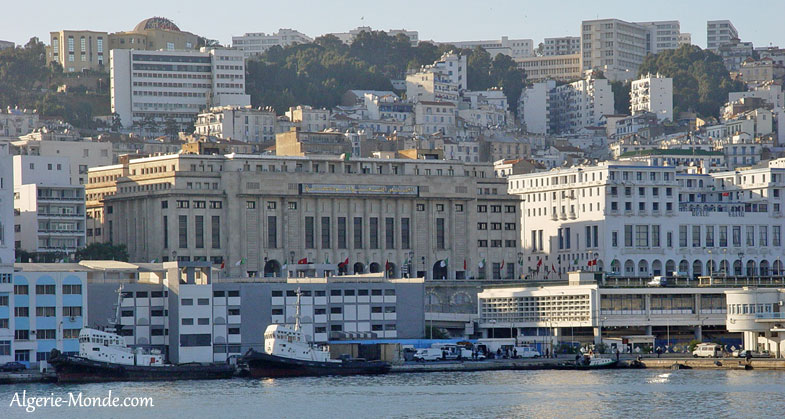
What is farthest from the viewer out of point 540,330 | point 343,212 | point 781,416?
point 343,212

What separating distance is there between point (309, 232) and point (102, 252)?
933 inches

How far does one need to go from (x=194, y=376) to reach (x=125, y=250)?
46.5 m

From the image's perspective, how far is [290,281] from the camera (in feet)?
499

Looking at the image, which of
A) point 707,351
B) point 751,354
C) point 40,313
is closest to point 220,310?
point 40,313

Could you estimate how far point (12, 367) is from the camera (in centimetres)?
13312

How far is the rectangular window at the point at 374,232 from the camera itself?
192 meters

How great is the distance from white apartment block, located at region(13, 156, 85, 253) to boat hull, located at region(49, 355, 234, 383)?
1821 inches

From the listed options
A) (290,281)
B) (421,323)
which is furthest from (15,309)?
(421,323)

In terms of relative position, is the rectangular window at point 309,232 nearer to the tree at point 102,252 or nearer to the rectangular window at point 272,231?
the rectangular window at point 272,231

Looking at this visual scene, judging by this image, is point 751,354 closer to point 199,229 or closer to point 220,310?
point 220,310

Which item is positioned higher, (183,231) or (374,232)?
(183,231)

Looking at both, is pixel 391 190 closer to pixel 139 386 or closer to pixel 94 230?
pixel 94 230

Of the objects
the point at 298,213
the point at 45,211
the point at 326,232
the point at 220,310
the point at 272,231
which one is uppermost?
the point at 45,211

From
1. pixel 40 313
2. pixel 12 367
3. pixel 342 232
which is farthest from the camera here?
pixel 342 232
